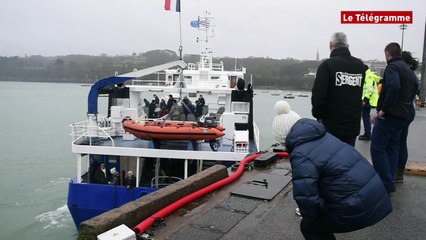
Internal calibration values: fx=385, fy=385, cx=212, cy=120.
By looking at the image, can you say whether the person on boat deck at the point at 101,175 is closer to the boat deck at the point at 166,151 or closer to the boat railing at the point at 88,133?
the boat deck at the point at 166,151

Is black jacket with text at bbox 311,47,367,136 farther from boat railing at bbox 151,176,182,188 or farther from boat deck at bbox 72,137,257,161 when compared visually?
boat railing at bbox 151,176,182,188

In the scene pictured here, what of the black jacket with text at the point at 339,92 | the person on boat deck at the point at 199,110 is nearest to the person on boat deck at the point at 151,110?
the person on boat deck at the point at 199,110

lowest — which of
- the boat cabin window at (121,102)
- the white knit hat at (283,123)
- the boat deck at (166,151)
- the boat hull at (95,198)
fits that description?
the boat hull at (95,198)

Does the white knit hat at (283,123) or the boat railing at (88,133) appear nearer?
the white knit hat at (283,123)

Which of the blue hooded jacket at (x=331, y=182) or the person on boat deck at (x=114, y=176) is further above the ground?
the blue hooded jacket at (x=331, y=182)

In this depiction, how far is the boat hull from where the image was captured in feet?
32.3

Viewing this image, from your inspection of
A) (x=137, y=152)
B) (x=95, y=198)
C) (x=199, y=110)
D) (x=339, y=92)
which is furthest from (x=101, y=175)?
(x=339, y=92)

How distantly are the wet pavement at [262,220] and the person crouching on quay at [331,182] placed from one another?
140 cm

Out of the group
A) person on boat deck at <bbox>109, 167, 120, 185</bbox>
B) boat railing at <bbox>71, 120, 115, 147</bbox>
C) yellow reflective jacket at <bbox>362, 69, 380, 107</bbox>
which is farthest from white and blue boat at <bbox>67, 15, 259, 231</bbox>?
yellow reflective jacket at <bbox>362, 69, 380, 107</bbox>

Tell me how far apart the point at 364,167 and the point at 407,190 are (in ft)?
10.9

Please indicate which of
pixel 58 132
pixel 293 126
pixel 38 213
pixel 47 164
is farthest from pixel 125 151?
pixel 58 132

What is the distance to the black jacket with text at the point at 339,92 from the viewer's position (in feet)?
12.5

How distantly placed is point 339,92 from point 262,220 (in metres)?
1.63

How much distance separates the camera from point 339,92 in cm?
388
